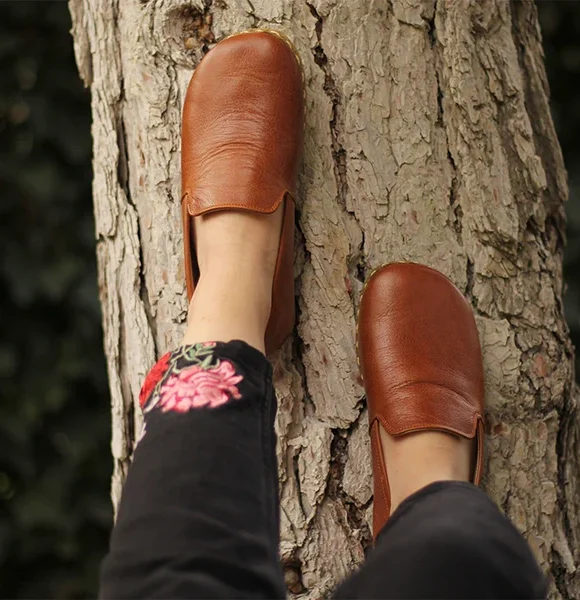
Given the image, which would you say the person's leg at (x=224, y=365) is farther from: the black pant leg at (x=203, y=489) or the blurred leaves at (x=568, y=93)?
the blurred leaves at (x=568, y=93)

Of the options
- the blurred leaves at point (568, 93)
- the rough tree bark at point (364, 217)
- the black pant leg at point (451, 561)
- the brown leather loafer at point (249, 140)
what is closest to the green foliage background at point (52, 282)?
the blurred leaves at point (568, 93)

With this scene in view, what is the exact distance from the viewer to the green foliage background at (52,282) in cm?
151

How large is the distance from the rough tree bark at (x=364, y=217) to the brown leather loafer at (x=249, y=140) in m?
0.03

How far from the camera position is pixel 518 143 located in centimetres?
103

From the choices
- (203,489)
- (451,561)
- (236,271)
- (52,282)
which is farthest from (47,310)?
(451,561)

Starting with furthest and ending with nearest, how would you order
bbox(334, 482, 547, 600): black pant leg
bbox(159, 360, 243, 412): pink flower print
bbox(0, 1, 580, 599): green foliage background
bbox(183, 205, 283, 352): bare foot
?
bbox(0, 1, 580, 599): green foliage background
bbox(183, 205, 283, 352): bare foot
bbox(159, 360, 243, 412): pink flower print
bbox(334, 482, 547, 600): black pant leg

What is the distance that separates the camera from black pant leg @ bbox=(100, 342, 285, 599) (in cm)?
66

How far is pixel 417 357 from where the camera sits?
1012 mm

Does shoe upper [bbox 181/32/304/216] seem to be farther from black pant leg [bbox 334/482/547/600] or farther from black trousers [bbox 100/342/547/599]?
black pant leg [bbox 334/482/547/600]

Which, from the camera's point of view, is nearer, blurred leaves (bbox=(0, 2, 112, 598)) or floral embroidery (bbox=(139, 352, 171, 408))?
floral embroidery (bbox=(139, 352, 171, 408))

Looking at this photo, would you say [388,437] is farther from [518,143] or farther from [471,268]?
[518,143]

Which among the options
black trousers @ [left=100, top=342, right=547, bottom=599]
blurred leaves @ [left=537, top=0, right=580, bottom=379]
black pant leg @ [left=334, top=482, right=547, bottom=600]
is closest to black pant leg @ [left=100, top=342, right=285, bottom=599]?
black trousers @ [left=100, top=342, right=547, bottom=599]

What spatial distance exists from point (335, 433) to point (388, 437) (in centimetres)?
7

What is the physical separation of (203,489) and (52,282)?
3.08 ft
